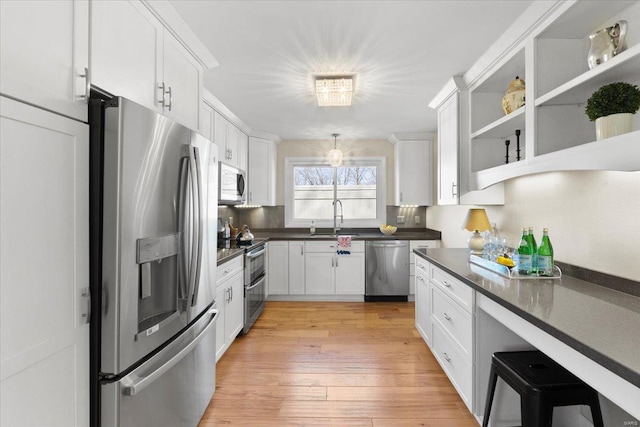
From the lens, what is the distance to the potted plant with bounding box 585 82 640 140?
1.36 m

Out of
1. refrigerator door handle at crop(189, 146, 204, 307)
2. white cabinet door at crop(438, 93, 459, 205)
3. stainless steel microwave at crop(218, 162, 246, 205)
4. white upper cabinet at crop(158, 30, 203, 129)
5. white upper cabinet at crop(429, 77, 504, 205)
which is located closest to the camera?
refrigerator door handle at crop(189, 146, 204, 307)

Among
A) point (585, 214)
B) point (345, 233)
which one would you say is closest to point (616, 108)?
point (585, 214)

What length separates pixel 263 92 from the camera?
3.00m

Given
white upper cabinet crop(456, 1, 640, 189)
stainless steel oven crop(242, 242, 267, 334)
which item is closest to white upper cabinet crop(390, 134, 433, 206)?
white upper cabinet crop(456, 1, 640, 189)

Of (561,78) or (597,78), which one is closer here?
(597,78)

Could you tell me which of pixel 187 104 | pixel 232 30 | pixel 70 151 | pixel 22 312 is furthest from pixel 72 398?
pixel 232 30

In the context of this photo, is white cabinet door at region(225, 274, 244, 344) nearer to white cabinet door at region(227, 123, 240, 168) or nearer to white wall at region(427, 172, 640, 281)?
white cabinet door at region(227, 123, 240, 168)

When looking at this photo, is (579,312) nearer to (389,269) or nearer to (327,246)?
(389,269)

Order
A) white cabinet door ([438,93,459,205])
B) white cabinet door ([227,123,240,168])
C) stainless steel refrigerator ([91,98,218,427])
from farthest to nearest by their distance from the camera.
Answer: white cabinet door ([227,123,240,168]) → white cabinet door ([438,93,459,205]) → stainless steel refrigerator ([91,98,218,427])

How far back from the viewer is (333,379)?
2432 mm

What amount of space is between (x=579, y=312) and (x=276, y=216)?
4209 millimetres

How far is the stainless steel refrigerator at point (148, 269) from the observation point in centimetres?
123

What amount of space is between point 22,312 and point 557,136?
254 cm

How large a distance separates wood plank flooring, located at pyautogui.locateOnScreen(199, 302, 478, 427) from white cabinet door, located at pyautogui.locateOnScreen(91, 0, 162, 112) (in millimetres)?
1926
